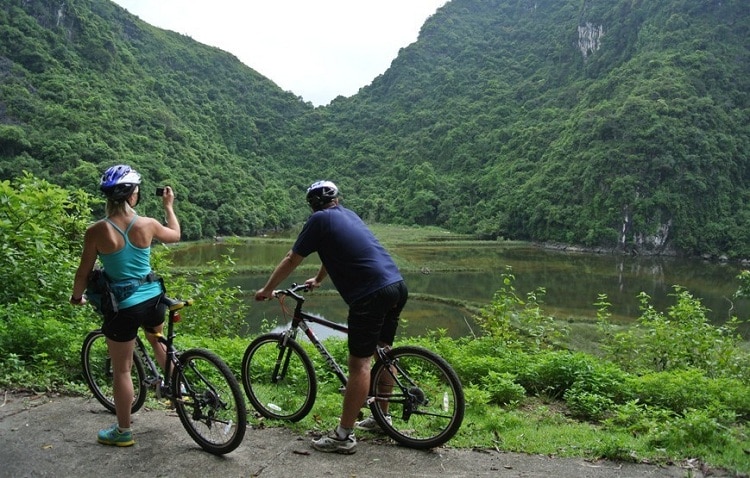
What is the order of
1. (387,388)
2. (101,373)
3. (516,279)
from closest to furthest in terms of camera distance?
(387,388)
(101,373)
(516,279)

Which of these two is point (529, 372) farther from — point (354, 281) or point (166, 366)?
point (166, 366)

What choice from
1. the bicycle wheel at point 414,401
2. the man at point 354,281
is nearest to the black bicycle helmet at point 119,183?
the man at point 354,281

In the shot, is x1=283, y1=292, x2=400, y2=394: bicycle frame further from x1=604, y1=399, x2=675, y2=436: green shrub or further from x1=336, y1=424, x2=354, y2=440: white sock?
x1=604, y1=399, x2=675, y2=436: green shrub

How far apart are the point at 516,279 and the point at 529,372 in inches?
1670

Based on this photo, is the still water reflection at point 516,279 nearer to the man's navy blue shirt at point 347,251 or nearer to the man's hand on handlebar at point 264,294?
the man's hand on handlebar at point 264,294

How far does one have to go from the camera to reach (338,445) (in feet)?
12.5

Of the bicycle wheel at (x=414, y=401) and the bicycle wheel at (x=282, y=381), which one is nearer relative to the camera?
the bicycle wheel at (x=414, y=401)

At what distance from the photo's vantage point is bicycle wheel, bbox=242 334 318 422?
4367mm

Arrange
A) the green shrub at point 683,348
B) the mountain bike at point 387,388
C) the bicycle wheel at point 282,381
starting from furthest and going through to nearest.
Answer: the green shrub at point 683,348 → the bicycle wheel at point 282,381 → the mountain bike at point 387,388

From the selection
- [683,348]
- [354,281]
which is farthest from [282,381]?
[683,348]

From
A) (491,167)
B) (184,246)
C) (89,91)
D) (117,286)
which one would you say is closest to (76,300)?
(117,286)

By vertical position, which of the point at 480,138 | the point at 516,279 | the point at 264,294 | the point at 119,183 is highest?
the point at 480,138

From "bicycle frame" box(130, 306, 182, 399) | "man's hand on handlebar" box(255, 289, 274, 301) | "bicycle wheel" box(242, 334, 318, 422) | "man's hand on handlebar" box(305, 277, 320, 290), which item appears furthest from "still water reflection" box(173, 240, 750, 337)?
"bicycle frame" box(130, 306, 182, 399)

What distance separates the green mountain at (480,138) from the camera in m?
81.3
